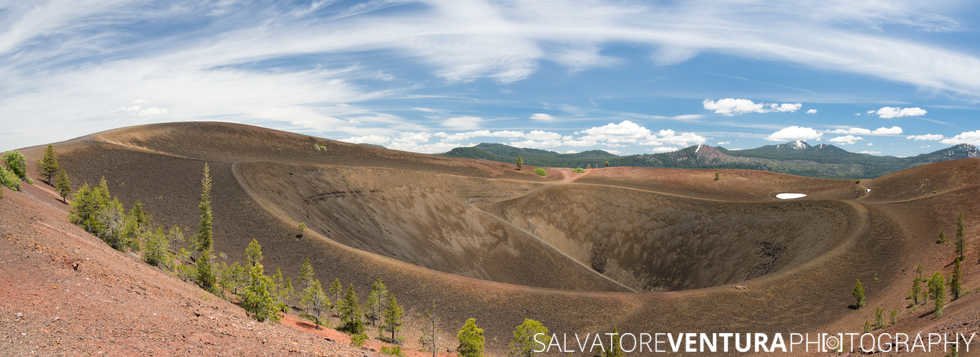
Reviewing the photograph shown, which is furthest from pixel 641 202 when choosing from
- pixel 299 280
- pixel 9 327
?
pixel 9 327

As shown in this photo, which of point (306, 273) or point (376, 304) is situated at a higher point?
point (306, 273)

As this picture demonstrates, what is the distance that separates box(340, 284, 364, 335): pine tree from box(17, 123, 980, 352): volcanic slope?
684 centimetres

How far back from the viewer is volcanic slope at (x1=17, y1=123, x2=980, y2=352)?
155ft

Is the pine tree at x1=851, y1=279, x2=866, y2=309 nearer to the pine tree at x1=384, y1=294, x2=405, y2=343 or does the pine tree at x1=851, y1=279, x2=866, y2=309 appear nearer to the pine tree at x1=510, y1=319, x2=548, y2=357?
the pine tree at x1=510, y1=319, x2=548, y2=357

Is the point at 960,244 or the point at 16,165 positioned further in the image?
the point at 960,244

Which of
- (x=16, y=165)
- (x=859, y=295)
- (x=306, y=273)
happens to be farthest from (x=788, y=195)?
(x=16, y=165)

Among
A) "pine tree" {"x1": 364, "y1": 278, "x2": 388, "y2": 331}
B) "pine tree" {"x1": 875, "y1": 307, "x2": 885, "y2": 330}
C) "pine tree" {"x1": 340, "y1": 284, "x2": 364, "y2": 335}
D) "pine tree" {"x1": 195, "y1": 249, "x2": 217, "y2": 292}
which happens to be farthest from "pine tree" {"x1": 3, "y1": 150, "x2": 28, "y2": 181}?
"pine tree" {"x1": 875, "y1": 307, "x2": 885, "y2": 330}

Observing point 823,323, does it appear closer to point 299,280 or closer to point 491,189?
point 299,280

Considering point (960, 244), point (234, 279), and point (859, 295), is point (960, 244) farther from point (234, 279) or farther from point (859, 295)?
point (234, 279)

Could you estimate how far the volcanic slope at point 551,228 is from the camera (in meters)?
47.1

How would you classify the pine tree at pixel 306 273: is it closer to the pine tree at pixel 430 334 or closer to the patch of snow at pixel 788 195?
the pine tree at pixel 430 334

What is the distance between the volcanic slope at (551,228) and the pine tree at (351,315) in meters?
6.84

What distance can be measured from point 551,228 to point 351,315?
2167 inches

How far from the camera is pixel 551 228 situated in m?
88.7
